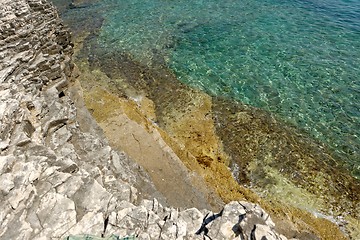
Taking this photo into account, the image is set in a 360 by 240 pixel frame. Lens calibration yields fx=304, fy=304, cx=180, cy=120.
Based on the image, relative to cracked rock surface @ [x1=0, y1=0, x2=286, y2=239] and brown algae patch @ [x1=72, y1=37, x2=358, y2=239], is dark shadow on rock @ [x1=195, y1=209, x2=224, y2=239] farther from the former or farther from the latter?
brown algae patch @ [x1=72, y1=37, x2=358, y2=239]

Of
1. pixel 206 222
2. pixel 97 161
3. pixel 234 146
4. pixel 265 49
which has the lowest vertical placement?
pixel 265 49

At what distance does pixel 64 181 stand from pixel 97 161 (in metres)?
5.05

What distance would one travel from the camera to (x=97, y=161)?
65.7 ft

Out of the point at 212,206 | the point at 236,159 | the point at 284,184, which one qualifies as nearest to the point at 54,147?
the point at 212,206

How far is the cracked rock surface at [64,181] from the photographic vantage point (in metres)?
12.8

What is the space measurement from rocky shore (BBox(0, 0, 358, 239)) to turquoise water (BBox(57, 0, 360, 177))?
6.50 meters

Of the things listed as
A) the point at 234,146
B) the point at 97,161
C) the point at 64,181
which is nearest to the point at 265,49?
the point at 234,146

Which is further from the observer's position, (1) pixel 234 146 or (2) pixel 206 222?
(1) pixel 234 146

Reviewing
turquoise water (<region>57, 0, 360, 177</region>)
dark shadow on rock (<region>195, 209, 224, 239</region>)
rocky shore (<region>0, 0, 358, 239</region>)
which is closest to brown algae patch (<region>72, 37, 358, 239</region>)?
rocky shore (<region>0, 0, 358, 239</region>)

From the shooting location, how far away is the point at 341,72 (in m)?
34.9

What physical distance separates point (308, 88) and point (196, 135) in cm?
1465

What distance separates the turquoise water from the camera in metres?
29.5

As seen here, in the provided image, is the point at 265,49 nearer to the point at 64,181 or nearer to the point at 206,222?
the point at 206,222

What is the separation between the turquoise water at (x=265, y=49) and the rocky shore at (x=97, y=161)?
256 inches
